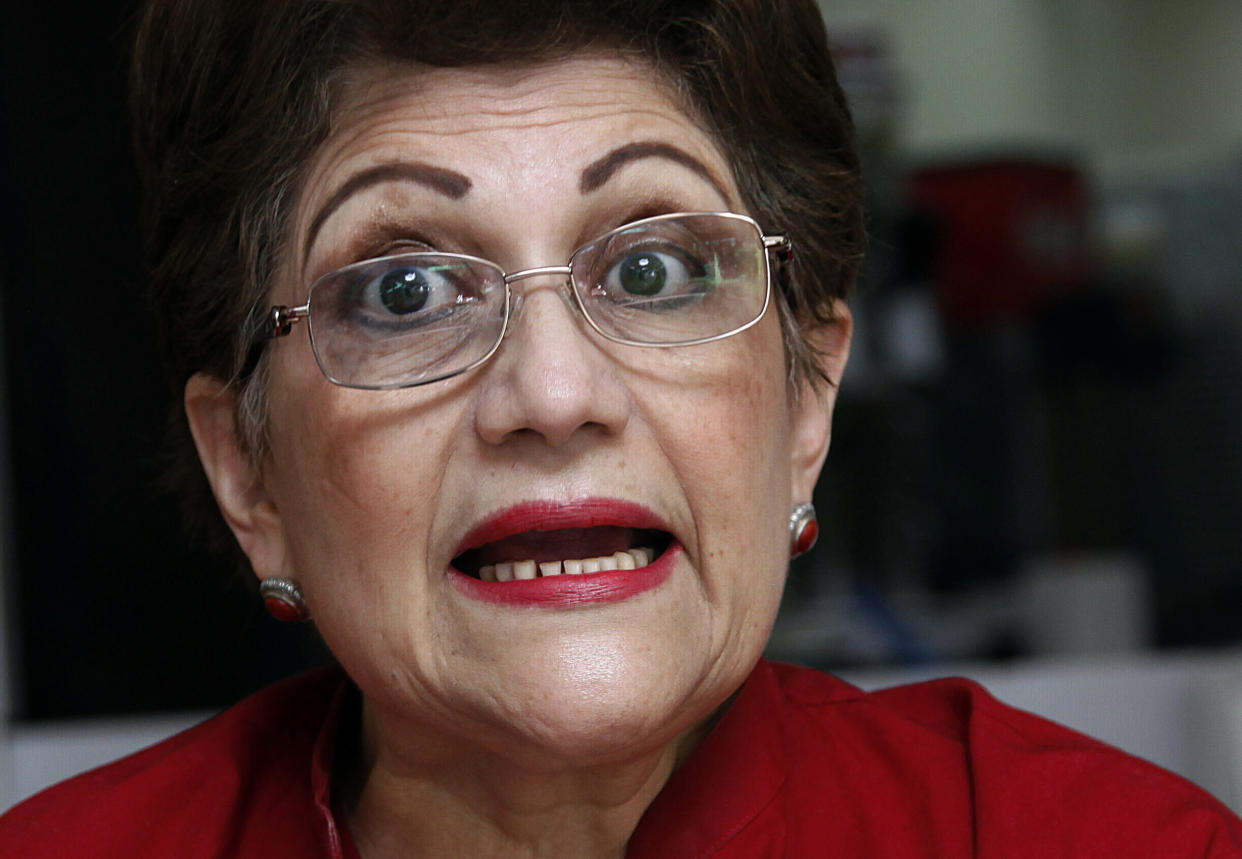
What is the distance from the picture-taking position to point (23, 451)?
3189 millimetres

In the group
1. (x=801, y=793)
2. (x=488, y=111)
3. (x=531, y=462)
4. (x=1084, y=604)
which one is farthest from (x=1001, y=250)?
(x=531, y=462)

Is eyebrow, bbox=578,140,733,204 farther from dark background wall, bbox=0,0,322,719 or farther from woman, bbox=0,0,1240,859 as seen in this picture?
dark background wall, bbox=0,0,322,719

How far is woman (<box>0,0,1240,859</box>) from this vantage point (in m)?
1.39

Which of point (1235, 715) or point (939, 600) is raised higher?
point (1235, 715)

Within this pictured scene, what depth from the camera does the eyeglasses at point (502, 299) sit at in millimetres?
1422

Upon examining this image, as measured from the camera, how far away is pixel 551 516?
4.51ft

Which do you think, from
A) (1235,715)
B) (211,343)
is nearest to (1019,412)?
(1235,715)

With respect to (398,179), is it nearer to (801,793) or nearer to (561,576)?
(561,576)

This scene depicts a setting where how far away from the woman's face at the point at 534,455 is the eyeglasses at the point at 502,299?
21mm

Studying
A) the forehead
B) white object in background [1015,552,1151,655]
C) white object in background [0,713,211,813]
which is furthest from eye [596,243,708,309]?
white object in background [1015,552,1151,655]

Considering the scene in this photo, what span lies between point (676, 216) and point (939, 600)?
2.75 m

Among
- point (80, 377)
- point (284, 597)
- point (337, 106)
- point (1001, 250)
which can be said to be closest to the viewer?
point (337, 106)

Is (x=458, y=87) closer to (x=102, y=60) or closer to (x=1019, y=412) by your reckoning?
(x=102, y=60)

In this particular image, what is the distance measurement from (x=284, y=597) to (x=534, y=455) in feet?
1.61
